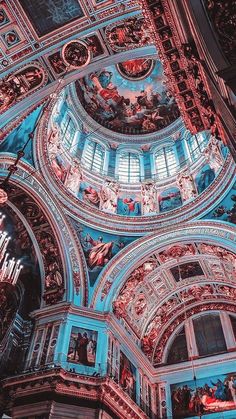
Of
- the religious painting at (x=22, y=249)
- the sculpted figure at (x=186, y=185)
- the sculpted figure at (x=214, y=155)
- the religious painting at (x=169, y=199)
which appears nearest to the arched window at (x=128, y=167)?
the religious painting at (x=169, y=199)

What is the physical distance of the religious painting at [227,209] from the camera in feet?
46.4

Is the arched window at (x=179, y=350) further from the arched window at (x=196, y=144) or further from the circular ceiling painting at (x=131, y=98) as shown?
the circular ceiling painting at (x=131, y=98)

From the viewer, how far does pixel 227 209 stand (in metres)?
14.4

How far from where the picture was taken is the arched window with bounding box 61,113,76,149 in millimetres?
17625

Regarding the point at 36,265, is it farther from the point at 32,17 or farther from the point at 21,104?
the point at 32,17

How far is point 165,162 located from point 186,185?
2929 millimetres

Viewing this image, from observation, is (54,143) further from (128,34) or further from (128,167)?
(128,34)

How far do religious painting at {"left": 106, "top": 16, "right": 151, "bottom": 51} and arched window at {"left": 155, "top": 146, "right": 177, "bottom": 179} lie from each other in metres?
9.24

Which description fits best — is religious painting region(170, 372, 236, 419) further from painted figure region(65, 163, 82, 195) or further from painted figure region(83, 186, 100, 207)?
painted figure region(65, 163, 82, 195)

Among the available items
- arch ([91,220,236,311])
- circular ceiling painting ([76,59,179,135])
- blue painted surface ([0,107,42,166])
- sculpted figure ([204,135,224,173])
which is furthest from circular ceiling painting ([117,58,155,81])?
arch ([91,220,236,311])

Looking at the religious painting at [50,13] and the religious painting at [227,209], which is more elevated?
the religious painting at [227,209]

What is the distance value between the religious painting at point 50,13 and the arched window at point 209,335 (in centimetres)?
1475

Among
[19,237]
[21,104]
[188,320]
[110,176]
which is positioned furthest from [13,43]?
[188,320]

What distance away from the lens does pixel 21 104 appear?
413 inches
